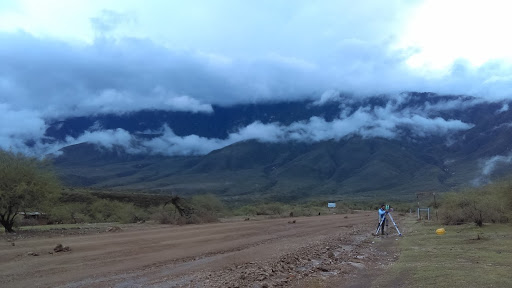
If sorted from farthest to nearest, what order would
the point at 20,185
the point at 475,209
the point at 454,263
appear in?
the point at 475,209
the point at 20,185
the point at 454,263

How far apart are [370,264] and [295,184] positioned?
5511 inches

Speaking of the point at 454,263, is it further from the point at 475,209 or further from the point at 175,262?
the point at 475,209

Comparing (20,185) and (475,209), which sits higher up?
(20,185)

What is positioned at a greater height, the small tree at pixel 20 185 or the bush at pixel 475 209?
the small tree at pixel 20 185

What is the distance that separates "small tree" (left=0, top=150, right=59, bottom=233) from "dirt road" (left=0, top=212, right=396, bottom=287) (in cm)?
392

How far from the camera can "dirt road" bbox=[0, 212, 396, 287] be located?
45.0ft

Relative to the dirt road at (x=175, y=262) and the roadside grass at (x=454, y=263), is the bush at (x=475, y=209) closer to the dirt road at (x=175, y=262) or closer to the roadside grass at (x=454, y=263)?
the roadside grass at (x=454, y=263)

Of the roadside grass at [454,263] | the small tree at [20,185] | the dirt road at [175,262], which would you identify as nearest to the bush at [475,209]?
A: the roadside grass at [454,263]

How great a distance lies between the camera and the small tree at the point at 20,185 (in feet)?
92.5

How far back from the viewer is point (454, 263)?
15.5 metres

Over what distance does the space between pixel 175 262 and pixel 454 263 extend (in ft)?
33.8

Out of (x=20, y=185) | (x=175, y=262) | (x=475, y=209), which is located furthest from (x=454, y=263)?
(x=20, y=185)

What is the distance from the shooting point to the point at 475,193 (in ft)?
116

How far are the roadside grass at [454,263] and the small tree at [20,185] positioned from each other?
23021mm
